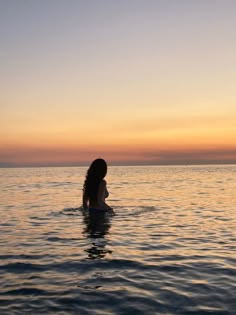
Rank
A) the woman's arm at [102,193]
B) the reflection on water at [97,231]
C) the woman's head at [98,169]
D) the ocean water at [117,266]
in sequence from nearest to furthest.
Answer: the ocean water at [117,266] → the reflection on water at [97,231] → the woman's head at [98,169] → the woman's arm at [102,193]

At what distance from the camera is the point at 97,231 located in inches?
589

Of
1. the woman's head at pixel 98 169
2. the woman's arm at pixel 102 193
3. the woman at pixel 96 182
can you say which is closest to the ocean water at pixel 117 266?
the woman's arm at pixel 102 193

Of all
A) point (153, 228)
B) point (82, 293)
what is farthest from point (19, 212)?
point (82, 293)

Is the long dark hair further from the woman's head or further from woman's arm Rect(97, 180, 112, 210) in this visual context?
woman's arm Rect(97, 180, 112, 210)

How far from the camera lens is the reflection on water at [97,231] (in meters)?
11.3

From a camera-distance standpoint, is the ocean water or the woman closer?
the ocean water

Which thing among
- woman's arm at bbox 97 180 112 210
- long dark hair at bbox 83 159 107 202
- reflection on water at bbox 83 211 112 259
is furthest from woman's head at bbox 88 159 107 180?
reflection on water at bbox 83 211 112 259

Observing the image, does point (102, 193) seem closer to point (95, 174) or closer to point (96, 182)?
point (96, 182)

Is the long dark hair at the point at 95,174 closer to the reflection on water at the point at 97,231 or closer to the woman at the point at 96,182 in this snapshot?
the woman at the point at 96,182

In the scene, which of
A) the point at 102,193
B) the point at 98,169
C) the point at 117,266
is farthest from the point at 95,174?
the point at 117,266

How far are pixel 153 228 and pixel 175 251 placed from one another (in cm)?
418

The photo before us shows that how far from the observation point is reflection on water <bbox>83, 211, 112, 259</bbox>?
11.3 m

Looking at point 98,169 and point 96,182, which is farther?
point 96,182

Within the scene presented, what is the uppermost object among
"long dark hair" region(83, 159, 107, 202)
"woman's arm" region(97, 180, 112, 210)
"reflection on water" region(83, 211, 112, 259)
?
"long dark hair" region(83, 159, 107, 202)
